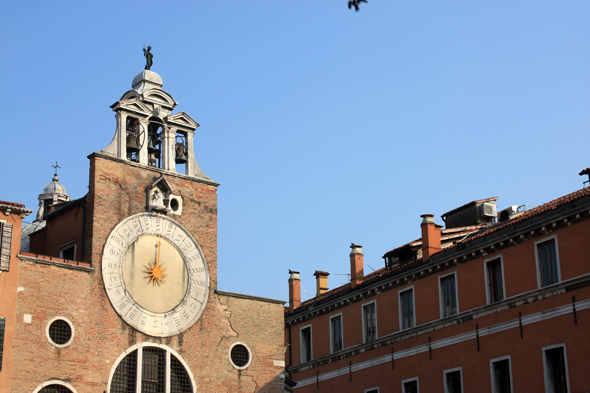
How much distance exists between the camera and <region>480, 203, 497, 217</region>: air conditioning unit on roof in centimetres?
3456

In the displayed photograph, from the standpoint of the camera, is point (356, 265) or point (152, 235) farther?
point (356, 265)

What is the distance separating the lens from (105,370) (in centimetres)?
2400

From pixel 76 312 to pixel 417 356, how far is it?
12.9 meters

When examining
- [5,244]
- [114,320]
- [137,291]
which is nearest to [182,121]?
[137,291]

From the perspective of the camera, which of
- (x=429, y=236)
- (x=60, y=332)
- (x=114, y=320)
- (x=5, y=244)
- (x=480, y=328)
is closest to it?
(x=5, y=244)

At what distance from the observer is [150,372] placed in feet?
82.2

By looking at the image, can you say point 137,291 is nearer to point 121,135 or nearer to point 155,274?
point 155,274

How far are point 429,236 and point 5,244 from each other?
15.6m

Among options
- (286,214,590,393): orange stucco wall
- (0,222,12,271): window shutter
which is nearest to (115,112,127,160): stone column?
(0,222,12,271): window shutter

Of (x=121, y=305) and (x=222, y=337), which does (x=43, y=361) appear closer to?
(x=121, y=305)

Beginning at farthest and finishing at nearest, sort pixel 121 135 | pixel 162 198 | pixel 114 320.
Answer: pixel 162 198
pixel 121 135
pixel 114 320

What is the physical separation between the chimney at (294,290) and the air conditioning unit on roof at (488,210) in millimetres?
9702

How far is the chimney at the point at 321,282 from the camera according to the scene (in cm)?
4053

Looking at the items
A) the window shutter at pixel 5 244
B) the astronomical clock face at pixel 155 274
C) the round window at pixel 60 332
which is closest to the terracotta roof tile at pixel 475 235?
the astronomical clock face at pixel 155 274
